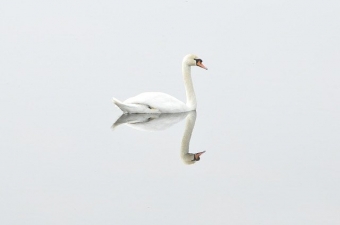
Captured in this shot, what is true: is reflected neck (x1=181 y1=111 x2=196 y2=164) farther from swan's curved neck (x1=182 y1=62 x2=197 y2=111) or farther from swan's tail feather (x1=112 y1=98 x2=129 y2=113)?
swan's tail feather (x1=112 y1=98 x2=129 y2=113)

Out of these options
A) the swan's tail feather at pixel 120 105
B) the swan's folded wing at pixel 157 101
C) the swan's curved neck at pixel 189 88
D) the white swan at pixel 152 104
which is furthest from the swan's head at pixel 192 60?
the swan's tail feather at pixel 120 105

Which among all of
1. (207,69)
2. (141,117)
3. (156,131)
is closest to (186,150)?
(156,131)

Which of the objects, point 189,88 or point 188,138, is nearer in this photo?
point 188,138

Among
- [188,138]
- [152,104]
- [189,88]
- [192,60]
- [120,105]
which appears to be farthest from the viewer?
[192,60]

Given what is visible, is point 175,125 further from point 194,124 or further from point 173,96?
point 173,96

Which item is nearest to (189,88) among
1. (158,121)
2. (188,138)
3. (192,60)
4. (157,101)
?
(192,60)

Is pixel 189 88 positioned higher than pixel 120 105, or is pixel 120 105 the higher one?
pixel 189 88

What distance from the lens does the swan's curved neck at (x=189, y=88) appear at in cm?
1430

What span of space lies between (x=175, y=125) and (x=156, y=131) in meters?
0.51

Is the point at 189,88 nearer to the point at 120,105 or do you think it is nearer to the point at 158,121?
the point at 158,121

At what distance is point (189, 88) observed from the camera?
14.5 meters

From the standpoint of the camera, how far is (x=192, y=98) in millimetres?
14391

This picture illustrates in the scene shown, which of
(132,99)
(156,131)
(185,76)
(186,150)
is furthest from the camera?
(185,76)

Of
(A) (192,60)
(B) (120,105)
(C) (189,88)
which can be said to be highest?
(A) (192,60)
